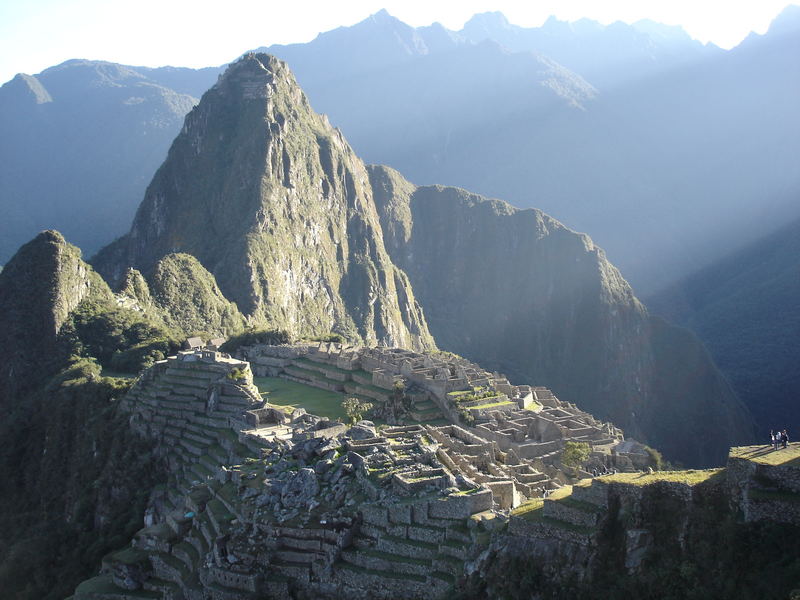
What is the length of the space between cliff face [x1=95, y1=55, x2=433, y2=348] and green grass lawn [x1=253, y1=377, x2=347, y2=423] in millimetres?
75933

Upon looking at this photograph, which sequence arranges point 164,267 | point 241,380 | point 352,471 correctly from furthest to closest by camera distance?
point 164,267
point 241,380
point 352,471

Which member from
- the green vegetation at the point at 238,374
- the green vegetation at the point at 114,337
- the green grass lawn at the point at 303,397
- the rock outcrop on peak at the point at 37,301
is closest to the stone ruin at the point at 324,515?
the green vegetation at the point at 238,374

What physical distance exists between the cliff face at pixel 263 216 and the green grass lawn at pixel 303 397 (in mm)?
75933

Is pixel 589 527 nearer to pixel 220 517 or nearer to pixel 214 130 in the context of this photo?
pixel 220 517

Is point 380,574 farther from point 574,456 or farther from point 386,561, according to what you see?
point 574,456

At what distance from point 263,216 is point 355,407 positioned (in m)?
111

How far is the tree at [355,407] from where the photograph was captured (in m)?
51.4

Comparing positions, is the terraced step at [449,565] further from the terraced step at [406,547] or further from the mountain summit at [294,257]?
the mountain summit at [294,257]

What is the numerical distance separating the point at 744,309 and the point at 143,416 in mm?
153457

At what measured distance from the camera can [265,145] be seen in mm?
168250

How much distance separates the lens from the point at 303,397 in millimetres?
60281

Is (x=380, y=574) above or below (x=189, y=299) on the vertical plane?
below

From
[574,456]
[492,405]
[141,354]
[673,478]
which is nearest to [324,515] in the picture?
[673,478]

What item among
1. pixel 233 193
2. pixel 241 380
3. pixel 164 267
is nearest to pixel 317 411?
pixel 241 380
